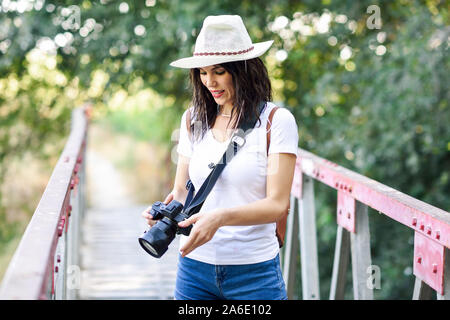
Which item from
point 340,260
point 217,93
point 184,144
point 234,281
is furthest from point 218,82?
point 340,260

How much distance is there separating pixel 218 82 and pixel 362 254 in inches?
33.2

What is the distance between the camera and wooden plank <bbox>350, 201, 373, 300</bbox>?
2100 mm

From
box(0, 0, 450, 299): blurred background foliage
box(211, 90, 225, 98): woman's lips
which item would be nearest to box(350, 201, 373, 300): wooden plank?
box(211, 90, 225, 98): woman's lips

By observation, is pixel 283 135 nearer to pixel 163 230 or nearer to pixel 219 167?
pixel 219 167

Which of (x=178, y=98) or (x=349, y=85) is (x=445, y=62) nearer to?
(x=349, y=85)

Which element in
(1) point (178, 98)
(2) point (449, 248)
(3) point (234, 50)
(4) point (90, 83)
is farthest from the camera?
(1) point (178, 98)

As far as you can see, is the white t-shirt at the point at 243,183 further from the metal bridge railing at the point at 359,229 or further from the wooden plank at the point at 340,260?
the wooden plank at the point at 340,260

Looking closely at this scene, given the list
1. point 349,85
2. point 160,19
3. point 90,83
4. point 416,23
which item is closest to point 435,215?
point 416,23

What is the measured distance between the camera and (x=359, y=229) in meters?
2.14

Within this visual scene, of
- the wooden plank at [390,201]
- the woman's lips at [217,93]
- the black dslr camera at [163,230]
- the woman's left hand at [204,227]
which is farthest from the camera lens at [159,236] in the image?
the wooden plank at [390,201]

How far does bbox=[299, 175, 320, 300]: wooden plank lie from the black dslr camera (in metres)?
1.19

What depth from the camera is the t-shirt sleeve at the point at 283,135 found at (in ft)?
5.08

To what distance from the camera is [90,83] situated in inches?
237
